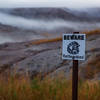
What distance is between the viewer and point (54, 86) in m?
5.58

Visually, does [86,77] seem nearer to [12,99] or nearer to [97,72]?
[97,72]

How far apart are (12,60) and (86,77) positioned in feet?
13.1

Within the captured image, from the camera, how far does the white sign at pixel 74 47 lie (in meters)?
4.55

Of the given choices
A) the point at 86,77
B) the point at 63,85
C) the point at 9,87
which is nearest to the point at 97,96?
the point at 63,85

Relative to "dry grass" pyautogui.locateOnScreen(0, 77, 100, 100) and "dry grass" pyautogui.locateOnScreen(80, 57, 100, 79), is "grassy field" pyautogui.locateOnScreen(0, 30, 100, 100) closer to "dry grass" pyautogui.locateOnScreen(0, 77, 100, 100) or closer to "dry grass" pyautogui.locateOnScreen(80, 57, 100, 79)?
"dry grass" pyautogui.locateOnScreen(0, 77, 100, 100)

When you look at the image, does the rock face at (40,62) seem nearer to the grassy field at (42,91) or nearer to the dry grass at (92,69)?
the dry grass at (92,69)

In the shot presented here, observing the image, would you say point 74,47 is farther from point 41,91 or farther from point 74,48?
point 41,91

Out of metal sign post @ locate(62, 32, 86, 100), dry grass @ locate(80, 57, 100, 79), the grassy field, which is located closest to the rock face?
dry grass @ locate(80, 57, 100, 79)

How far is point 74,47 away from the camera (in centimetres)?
457

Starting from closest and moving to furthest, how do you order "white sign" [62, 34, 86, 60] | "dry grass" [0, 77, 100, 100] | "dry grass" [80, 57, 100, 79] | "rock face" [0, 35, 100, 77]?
"white sign" [62, 34, 86, 60]
"dry grass" [0, 77, 100, 100]
"dry grass" [80, 57, 100, 79]
"rock face" [0, 35, 100, 77]

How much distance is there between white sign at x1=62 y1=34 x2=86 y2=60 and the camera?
4.55 meters

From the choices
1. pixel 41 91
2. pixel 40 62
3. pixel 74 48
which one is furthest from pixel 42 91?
pixel 40 62

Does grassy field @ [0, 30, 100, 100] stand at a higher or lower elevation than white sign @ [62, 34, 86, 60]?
lower

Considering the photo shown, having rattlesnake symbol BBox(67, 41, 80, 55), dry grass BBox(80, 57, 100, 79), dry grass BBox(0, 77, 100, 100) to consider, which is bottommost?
dry grass BBox(0, 77, 100, 100)
